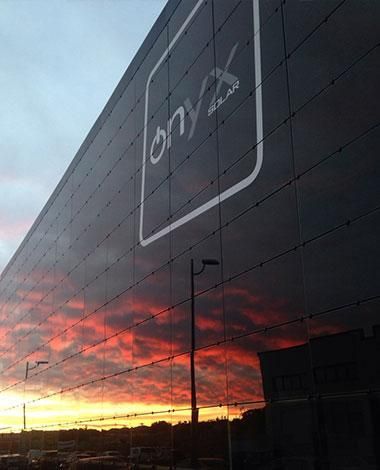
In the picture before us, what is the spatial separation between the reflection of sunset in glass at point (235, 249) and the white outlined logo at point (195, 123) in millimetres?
46

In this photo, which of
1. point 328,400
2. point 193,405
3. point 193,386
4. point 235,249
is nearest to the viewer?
point 328,400

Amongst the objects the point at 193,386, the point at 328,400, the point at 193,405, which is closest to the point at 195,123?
the point at 193,386

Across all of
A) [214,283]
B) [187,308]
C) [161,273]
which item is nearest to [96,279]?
[161,273]

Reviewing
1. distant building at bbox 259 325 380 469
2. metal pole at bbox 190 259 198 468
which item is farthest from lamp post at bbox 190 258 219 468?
distant building at bbox 259 325 380 469

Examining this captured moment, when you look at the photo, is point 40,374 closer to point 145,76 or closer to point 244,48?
point 145,76

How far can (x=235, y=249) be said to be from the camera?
10523 mm

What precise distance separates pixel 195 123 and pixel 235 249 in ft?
11.2

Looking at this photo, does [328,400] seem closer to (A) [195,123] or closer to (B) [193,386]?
(B) [193,386]

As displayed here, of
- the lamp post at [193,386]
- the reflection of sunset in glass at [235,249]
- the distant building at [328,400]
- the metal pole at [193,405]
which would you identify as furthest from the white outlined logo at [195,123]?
the distant building at [328,400]

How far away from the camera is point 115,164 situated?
18203 millimetres

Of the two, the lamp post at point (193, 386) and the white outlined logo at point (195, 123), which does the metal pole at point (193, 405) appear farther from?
the white outlined logo at point (195, 123)

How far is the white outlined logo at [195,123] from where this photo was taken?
10172mm

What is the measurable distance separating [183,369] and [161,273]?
2504mm

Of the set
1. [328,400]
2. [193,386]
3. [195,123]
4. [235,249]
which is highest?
[195,123]
